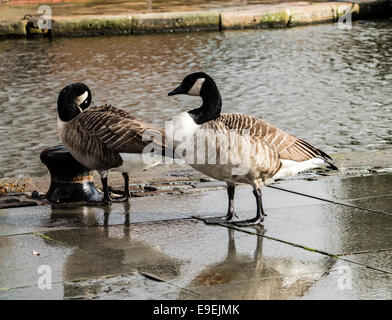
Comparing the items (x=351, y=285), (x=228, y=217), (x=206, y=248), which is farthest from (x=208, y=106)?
(x=351, y=285)

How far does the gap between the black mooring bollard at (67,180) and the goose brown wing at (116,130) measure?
493 millimetres

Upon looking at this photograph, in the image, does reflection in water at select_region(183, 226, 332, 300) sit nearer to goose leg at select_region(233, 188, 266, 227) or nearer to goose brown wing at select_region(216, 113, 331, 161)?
goose leg at select_region(233, 188, 266, 227)

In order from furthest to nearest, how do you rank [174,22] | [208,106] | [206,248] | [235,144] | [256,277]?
[174,22], [208,106], [235,144], [206,248], [256,277]

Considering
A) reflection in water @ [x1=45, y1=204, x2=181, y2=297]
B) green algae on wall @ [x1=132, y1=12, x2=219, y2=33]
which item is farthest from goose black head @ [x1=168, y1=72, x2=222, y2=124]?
green algae on wall @ [x1=132, y1=12, x2=219, y2=33]

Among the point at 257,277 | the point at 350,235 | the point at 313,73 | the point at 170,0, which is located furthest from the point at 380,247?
the point at 170,0

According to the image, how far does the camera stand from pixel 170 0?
25.8m

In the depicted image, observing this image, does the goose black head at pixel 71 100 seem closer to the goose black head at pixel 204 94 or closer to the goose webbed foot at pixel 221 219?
the goose black head at pixel 204 94

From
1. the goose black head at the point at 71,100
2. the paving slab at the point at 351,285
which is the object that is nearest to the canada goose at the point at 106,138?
the goose black head at the point at 71,100

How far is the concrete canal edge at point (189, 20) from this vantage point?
69.3 ft

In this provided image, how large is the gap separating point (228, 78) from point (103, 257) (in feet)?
32.6

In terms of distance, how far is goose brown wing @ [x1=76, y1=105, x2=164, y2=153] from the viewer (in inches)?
283

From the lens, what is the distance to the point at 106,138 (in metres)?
7.27

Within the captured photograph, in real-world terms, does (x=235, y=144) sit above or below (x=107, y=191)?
above

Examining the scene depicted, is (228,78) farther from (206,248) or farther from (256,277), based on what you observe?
(256,277)
